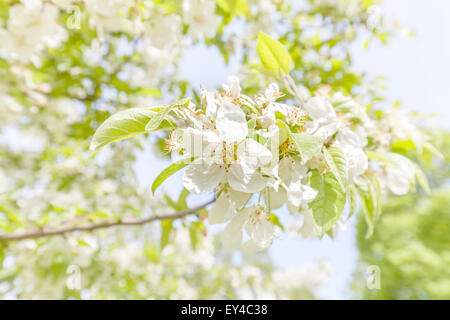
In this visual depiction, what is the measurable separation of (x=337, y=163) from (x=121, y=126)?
428 mm

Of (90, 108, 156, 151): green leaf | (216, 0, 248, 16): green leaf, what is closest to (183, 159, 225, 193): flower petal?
(90, 108, 156, 151): green leaf

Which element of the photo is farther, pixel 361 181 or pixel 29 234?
pixel 29 234

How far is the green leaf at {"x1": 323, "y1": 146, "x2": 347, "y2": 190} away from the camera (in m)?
0.62

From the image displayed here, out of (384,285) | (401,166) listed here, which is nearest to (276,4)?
(401,166)

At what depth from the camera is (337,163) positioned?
0.66 metres

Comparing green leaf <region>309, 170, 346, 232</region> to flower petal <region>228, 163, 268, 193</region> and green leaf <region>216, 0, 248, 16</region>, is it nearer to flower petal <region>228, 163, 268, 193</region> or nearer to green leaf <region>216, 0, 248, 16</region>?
flower petal <region>228, 163, 268, 193</region>

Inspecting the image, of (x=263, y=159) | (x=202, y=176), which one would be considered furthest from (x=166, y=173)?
(x=263, y=159)

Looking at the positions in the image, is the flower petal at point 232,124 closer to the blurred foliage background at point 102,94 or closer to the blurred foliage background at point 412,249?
the blurred foliage background at point 102,94

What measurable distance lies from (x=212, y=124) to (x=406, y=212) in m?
11.2

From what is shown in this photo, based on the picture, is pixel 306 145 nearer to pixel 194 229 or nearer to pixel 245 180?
pixel 245 180

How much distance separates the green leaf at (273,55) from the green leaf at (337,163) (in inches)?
9.3

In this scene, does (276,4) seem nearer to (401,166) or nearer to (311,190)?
(401,166)

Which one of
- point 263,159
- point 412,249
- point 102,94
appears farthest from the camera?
point 412,249

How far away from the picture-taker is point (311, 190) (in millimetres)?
647
